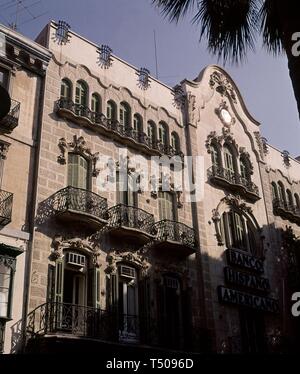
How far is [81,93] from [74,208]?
566 centimetres

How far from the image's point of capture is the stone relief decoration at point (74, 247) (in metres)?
16.7

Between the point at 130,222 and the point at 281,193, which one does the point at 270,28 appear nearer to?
the point at 130,222

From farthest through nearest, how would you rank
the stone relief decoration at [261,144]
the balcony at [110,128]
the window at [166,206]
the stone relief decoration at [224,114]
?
1. the stone relief decoration at [261,144]
2. the stone relief decoration at [224,114]
3. the window at [166,206]
4. the balcony at [110,128]

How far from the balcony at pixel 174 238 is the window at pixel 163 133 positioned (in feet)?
13.9

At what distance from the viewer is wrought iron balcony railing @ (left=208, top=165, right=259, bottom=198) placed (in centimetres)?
2386

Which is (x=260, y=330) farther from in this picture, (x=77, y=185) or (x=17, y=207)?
(x=17, y=207)

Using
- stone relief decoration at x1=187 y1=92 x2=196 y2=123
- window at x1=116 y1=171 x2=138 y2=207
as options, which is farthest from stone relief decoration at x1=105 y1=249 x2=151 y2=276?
stone relief decoration at x1=187 y1=92 x2=196 y2=123

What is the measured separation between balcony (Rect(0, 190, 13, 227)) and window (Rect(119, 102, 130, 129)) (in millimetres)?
6995

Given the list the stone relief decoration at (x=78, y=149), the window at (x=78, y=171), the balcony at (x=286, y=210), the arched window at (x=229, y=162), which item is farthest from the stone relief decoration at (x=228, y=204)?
the window at (x=78, y=171)

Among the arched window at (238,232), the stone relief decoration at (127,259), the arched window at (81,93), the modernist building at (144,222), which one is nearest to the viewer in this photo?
the modernist building at (144,222)

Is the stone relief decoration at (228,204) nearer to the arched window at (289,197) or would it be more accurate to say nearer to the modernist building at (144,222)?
the modernist building at (144,222)

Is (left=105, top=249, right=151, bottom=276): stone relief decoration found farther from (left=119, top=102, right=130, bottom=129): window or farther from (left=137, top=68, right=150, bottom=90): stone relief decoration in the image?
(left=137, top=68, right=150, bottom=90): stone relief decoration

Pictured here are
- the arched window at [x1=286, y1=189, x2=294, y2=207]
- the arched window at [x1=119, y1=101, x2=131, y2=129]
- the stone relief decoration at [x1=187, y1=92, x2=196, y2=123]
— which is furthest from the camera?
the arched window at [x1=286, y1=189, x2=294, y2=207]

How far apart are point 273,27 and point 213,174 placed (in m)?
15.0
